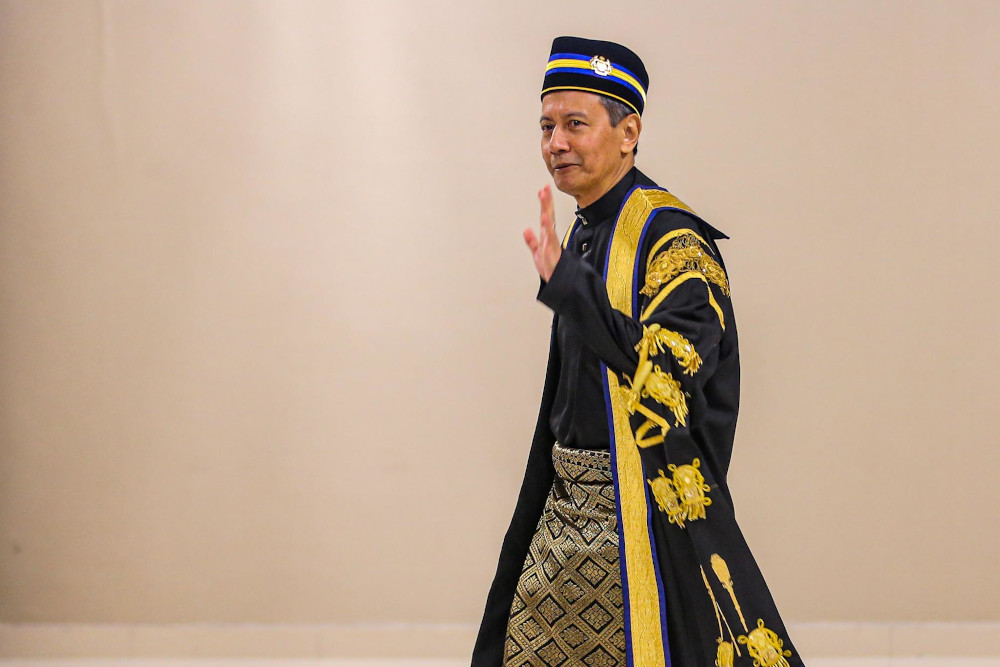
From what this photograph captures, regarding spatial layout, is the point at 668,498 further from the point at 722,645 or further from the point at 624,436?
the point at 722,645

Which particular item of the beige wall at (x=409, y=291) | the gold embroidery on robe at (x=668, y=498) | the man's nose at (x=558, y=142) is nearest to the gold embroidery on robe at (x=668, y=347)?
the gold embroidery on robe at (x=668, y=498)

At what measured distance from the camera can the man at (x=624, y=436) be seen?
172cm

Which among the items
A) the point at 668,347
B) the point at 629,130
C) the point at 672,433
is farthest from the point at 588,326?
the point at 629,130

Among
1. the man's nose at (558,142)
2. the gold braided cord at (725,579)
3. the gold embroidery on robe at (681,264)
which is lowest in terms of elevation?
the gold braided cord at (725,579)

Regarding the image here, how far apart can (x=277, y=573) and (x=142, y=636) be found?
0.53 metres

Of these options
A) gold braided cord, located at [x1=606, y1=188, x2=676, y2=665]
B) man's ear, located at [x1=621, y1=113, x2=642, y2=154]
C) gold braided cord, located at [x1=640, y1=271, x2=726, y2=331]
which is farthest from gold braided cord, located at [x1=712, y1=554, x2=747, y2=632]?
man's ear, located at [x1=621, y1=113, x2=642, y2=154]

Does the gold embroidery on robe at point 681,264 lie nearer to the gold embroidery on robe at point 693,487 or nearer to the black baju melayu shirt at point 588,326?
the black baju melayu shirt at point 588,326

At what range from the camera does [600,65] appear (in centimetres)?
195

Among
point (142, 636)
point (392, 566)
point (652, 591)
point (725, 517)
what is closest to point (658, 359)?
point (725, 517)

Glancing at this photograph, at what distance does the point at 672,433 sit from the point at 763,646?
41 cm

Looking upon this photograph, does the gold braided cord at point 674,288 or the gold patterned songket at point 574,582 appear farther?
the gold patterned songket at point 574,582

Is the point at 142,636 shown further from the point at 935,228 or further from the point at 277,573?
the point at 935,228

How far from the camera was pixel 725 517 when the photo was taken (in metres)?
1.78

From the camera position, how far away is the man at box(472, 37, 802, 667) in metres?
1.72
